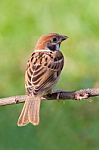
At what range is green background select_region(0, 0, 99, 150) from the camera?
25.7 ft

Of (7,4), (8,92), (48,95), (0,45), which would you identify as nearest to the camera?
(48,95)

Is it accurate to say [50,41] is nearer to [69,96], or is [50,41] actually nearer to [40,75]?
[40,75]

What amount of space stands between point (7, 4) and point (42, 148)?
2.62m

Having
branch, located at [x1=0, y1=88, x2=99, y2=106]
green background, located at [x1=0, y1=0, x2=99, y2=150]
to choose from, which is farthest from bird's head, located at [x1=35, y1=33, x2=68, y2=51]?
green background, located at [x1=0, y1=0, x2=99, y2=150]

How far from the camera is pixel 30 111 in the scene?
6332 mm

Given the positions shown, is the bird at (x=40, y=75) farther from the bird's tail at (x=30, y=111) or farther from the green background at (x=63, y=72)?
the green background at (x=63, y=72)

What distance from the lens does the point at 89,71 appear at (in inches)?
340

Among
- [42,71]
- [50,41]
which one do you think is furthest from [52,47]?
[42,71]

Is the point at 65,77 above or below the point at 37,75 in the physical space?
above

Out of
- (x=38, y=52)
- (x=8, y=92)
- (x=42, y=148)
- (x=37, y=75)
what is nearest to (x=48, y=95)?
(x=37, y=75)

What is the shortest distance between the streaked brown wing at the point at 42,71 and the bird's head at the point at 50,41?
54 millimetres

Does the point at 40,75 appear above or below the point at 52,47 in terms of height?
below

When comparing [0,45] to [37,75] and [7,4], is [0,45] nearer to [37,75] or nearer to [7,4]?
[7,4]

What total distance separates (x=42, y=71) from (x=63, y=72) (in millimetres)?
2081
